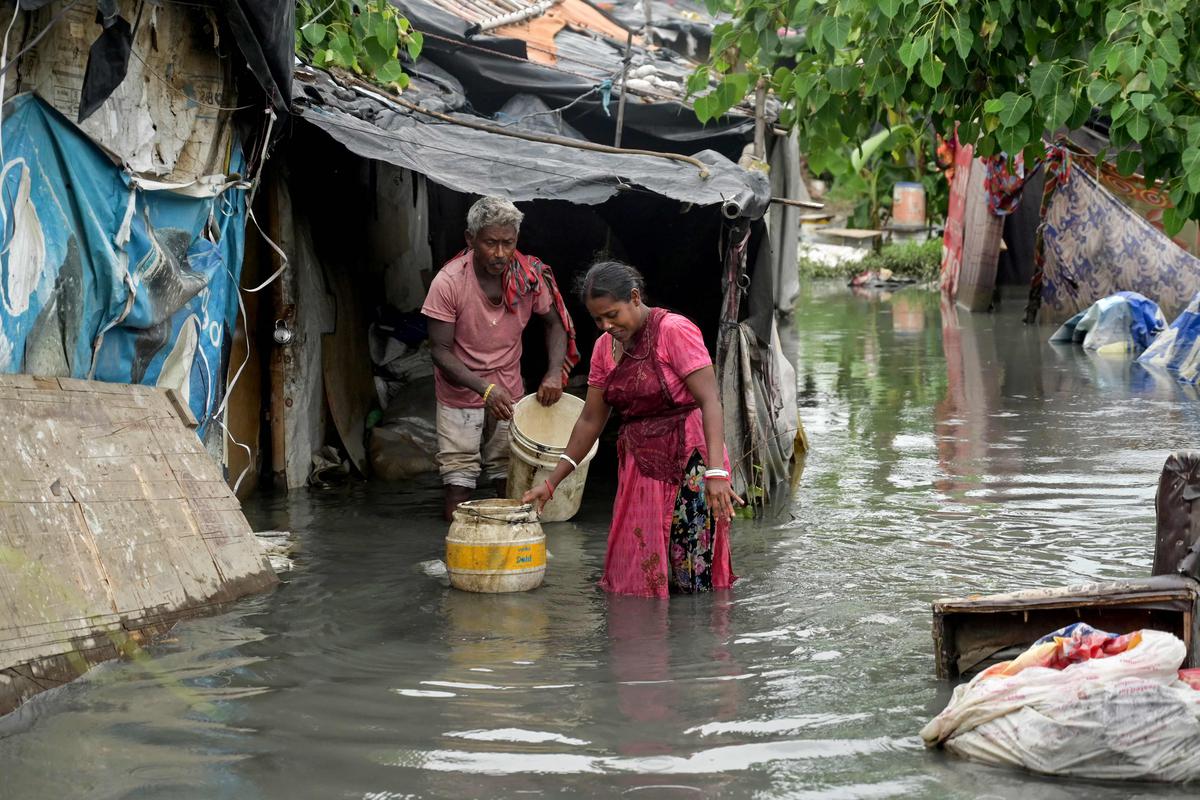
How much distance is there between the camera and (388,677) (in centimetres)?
479

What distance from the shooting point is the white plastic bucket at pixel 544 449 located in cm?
727

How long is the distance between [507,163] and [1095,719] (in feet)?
16.9

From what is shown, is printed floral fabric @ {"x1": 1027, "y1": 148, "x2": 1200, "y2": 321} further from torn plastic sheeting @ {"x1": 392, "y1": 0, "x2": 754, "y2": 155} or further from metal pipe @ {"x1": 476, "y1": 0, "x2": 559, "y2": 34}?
torn plastic sheeting @ {"x1": 392, "y1": 0, "x2": 754, "y2": 155}

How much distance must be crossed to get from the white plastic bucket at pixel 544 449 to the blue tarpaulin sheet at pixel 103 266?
62.0 inches

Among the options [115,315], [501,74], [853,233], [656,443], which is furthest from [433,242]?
[853,233]

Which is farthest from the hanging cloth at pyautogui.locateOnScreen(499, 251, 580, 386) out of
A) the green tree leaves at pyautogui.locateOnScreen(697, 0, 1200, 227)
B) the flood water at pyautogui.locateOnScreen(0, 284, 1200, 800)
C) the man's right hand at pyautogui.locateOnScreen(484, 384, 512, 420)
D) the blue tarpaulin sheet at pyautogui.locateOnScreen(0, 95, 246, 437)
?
the green tree leaves at pyautogui.locateOnScreen(697, 0, 1200, 227)

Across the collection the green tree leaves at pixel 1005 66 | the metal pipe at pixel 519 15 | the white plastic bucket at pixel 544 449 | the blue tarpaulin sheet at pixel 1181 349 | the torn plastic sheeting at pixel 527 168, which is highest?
the metal pipe at pixel 519 15

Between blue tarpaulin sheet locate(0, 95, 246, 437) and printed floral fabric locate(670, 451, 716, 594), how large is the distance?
244 centimetres

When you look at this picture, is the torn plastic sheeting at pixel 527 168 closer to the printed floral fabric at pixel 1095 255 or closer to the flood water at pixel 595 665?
the flood water at pixel 595 665

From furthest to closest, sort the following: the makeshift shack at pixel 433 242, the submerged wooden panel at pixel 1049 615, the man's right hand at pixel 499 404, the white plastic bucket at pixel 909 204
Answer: the white plastic bucket at pixel 909 204
the makeshift shack at pixel 433 242
the man's right hand at pixel 499 404
the submerged wooden panel at pixel 1049 615

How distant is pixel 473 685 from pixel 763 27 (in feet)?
18.1

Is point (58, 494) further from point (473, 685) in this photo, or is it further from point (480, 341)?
point (480, 341)

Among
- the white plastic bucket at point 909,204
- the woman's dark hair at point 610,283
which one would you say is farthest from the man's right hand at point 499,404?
the white plastic bucket at point 909,204

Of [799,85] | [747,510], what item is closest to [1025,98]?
[799,85]
